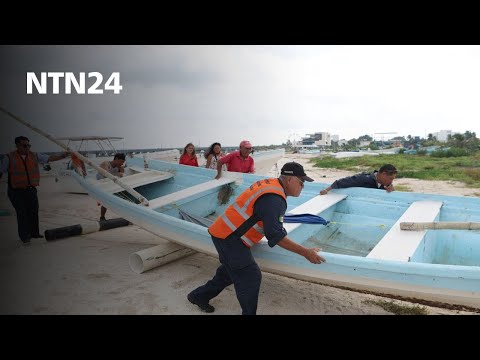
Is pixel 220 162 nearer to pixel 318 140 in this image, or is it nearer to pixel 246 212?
pixel 246 212

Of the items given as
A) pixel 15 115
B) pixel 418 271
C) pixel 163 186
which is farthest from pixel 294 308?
pixel 15 115

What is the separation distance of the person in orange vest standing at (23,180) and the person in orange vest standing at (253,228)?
4089mm

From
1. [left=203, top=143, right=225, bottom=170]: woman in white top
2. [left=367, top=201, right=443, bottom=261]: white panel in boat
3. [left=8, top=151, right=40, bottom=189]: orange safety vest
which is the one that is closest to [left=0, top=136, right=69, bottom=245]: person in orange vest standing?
[left=8, top=151, right=40, bottom=189]: orange safety vest

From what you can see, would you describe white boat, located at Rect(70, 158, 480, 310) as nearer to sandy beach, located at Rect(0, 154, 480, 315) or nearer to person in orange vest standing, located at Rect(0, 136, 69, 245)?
sandy beach, located at Rect(0, 154, 480, 315)

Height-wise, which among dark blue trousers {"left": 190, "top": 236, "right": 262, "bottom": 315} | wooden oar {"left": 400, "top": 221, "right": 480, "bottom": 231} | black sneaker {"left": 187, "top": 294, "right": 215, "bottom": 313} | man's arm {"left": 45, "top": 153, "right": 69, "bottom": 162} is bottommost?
black sneaker {"left": 187, "top": 294, "right": 215, "bottom": 313}

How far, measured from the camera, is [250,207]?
8.68 feet

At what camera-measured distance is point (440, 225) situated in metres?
3.12

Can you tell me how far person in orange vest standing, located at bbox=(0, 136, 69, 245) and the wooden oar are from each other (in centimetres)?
525

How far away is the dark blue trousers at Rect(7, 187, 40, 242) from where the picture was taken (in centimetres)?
552

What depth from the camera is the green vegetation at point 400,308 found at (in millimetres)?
3387

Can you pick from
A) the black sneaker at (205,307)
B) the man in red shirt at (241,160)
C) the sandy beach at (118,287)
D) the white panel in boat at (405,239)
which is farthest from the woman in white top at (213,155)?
the white panel in boat at (405,239)

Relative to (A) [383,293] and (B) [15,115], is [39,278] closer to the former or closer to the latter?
(B) [15,115]

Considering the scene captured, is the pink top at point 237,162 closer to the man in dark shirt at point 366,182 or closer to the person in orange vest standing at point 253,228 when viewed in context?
the man in dark shirt at point 366,182

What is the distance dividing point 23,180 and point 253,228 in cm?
460
